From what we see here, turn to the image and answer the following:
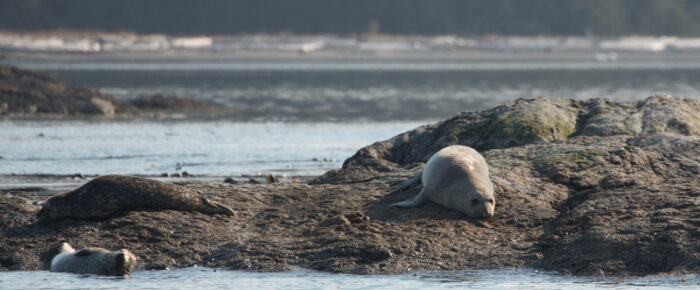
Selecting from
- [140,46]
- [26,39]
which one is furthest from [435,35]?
[26,39]

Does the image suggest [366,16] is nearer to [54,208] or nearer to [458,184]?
[458,184]

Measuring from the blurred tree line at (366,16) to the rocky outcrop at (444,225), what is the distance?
325ft

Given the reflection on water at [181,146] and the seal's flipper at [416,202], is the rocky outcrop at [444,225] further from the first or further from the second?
Result: the reflection on water at [181,146]

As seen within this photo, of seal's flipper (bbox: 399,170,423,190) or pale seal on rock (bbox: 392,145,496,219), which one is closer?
pale seal on rock (bbox: 392,145,496,219)

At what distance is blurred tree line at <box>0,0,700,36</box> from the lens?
110m

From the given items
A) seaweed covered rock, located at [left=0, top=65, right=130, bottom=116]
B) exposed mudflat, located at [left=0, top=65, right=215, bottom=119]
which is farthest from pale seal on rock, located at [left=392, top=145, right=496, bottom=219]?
seaweed covered rock, located at [left=0, top=65, right=130, bottom=116]

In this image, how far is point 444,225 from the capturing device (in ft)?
32.9

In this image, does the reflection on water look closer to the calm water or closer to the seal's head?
the seal's head

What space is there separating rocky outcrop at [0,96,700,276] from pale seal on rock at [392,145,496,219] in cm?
9

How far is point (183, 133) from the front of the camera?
24.6m

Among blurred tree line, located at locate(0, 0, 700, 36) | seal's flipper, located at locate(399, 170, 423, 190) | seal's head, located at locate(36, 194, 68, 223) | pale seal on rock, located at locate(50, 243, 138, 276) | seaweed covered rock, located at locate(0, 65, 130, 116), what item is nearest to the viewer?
pale seal on rock, located at locate(50, 243, 138, 276)

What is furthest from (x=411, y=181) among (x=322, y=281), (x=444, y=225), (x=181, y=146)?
(x=181, y=146)

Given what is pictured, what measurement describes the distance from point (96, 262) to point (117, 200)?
0.97 m

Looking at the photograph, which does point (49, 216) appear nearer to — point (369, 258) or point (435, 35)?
point (369, 258)
